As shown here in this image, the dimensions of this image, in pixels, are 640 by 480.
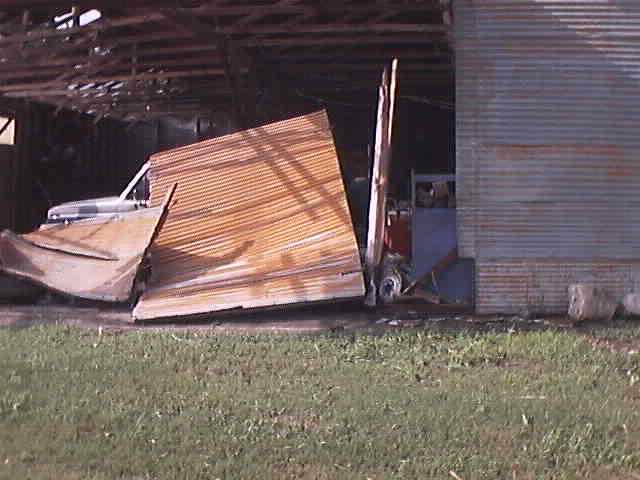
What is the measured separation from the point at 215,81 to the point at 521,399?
37.3 feet

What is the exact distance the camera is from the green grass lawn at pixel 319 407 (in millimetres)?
5996

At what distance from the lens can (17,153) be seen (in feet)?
64.8

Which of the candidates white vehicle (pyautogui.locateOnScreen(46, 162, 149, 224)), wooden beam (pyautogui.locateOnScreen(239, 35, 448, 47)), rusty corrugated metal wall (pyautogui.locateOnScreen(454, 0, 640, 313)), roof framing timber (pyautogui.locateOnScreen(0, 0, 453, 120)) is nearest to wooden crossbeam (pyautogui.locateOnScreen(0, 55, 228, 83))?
roof framing timber (pyautogui.locateOnScreen(0, 0, 453, 120))

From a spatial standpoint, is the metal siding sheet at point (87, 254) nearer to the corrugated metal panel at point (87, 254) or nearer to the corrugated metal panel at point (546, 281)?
the corrugated metal panel at point (87, 254)

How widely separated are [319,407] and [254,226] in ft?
17.0

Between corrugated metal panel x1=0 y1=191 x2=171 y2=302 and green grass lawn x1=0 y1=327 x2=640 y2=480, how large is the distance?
6.79ft

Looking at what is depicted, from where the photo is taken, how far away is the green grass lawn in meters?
6.00

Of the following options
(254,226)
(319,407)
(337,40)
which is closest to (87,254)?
(254,226)

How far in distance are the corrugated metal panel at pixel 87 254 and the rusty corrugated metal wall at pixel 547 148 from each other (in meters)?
3.99

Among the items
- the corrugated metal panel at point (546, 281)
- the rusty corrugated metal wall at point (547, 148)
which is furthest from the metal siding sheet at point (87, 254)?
the corrugated metal panel at point (546, 281)

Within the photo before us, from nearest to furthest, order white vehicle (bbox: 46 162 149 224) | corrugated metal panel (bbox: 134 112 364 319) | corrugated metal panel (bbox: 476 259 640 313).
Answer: corrugated metal panel (bbox: 134 112 364 319)
corrugated metal panel (bbox: 476 259 640 313)
white vehicle (bbox: 46 162 149 224)

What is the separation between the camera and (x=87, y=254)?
Answer: 41.0 ft

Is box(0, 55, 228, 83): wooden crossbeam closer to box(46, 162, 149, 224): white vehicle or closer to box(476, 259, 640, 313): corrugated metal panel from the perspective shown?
box(46, 162, 149, 224): white vehicle

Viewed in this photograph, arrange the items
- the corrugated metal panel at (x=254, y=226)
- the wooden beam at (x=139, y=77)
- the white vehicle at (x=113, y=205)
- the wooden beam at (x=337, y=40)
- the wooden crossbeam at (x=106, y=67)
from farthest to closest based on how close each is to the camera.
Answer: the wooden beam at (x=139, y=77)
the wooden crossbeam at (x=106, y=67)
the white vehicle at (x=113, y=205)
the wooden beam at (x=337, y=40)
the corrugated metal panel at (x=254, y=226)
